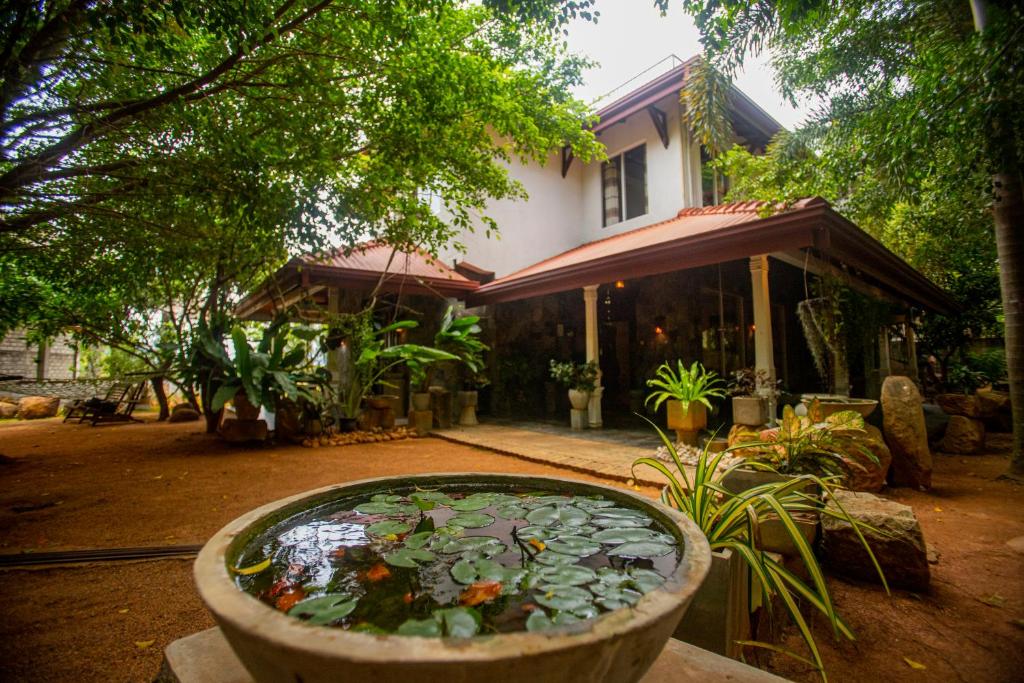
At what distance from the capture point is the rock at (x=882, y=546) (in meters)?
2.30

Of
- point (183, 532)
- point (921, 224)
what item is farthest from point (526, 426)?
point (921, 224)

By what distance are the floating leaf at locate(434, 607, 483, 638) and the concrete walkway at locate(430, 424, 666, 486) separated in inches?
129

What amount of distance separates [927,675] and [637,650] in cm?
185

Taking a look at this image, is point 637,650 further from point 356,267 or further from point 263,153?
point 356,267

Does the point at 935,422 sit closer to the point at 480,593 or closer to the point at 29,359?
the point at 480,593

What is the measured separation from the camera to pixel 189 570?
244 centimetres

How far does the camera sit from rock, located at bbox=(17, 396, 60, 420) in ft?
35.8

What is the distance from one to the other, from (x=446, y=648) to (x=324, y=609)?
1.54 feet

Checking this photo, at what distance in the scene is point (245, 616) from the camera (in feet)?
2.37

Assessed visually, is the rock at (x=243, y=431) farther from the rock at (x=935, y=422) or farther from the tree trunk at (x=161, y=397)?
the rock at (x=935, y=422)

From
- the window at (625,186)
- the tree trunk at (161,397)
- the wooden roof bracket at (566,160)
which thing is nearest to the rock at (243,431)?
the tree trunk at (161,397)

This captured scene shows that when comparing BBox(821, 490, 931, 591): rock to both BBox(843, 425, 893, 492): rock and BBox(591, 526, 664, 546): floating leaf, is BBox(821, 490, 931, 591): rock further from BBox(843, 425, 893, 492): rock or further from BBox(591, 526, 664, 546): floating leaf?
BBox(591, 526, 664, 546): floating leaf

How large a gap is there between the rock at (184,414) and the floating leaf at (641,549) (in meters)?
11.6

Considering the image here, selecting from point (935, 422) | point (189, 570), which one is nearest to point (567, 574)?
point (189, 570)
